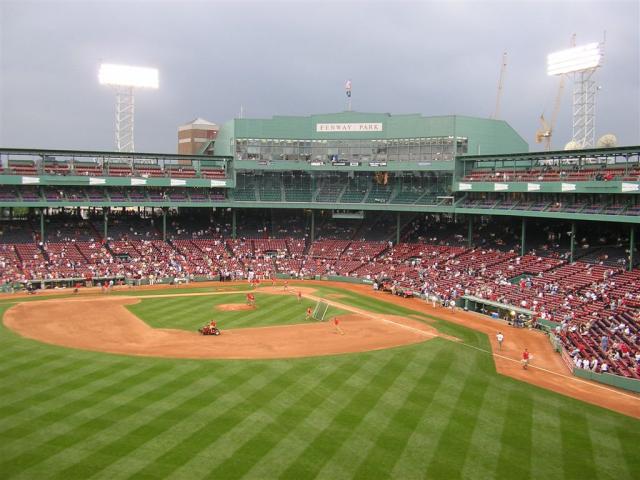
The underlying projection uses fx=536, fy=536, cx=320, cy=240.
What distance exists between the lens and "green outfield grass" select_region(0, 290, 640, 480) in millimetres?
18578

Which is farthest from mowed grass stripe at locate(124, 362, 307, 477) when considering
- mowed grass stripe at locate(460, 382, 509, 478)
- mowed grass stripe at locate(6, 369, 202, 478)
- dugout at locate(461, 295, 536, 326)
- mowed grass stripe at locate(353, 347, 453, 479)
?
dugout at locate(461, 295, 536, 326)

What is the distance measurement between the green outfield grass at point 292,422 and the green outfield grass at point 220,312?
908cm

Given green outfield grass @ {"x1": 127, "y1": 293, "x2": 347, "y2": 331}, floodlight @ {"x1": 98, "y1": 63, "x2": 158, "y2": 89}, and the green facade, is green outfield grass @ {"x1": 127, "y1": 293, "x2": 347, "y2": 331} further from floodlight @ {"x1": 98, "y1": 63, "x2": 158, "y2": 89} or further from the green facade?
floodlight @ {"x1": 98, "y1": 63, "x2": 158, "y2": 89}

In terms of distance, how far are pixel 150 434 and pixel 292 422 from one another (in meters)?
5.54

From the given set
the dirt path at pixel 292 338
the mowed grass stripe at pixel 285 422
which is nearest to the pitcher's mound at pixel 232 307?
the dirt path at pixel 292 338

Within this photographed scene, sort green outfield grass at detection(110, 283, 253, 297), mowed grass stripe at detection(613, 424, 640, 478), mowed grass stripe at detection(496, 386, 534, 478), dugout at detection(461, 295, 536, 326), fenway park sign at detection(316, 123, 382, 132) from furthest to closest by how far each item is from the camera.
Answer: fenway park sign at detection(316, 123, 382, 132), green outfield grass at detection(110, 283, 253, 297), dugout at detection(461, 295, 536, 326), mowed grass stripe at detection(613, 424, 640, 478), mowed grass stripe at detection(496, 386, 534, 478)

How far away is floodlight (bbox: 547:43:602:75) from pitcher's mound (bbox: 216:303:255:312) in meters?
45.4

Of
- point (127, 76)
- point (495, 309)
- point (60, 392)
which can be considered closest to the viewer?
point (60, 392)

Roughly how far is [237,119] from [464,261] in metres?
34.4

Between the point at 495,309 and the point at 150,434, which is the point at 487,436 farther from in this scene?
the point at 495,309

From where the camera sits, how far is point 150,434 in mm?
20375

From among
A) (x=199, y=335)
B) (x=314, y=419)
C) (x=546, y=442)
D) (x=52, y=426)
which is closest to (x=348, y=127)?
(x=199, y=335)

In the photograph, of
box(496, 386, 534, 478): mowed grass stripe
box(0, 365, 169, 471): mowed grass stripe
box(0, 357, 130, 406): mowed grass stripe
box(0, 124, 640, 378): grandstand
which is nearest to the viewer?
box(0, 365, 169, 471): mowed grass stripe

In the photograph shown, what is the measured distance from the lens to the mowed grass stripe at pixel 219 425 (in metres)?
18.2
